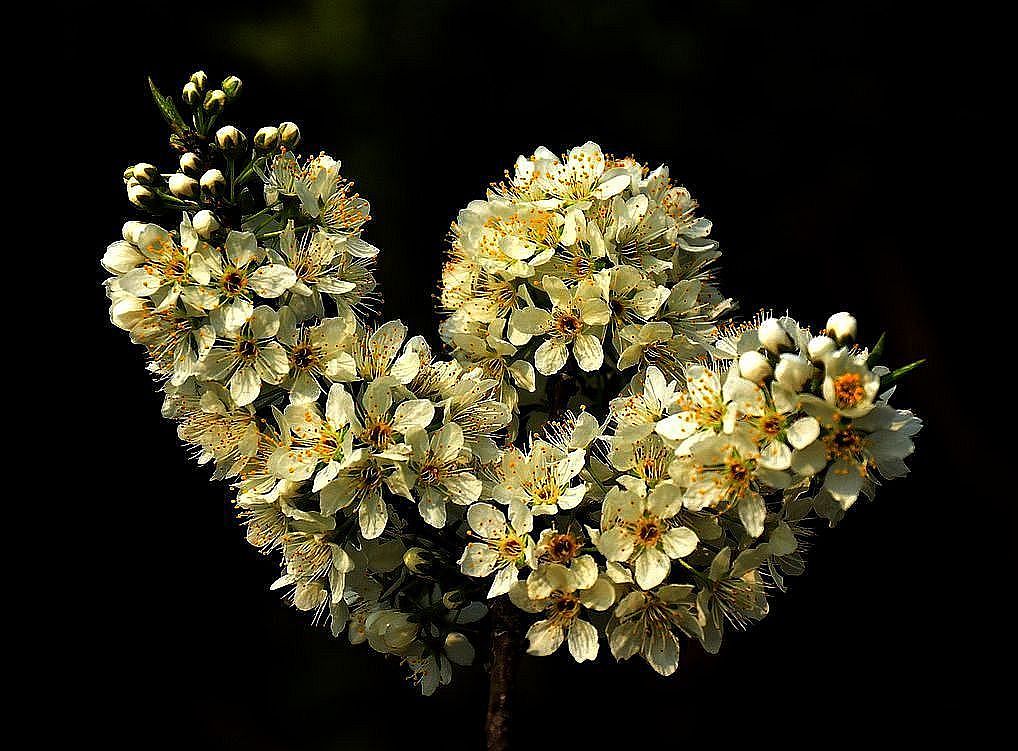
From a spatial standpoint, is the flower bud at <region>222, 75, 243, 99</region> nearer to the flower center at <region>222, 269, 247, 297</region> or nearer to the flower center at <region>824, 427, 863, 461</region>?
the flower center at <region>222, 269, 247, 297</region>

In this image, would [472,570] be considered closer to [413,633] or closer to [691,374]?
[413,633]

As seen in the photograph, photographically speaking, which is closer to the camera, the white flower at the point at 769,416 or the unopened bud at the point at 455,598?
the white flower at the point at 769,416

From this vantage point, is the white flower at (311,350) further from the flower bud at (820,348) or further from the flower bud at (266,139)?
the flower bud at (820,348)

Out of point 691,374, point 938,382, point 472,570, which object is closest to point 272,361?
point 472,570

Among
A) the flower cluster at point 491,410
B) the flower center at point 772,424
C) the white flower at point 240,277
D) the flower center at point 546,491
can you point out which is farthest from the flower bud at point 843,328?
the white flower at point 240,277

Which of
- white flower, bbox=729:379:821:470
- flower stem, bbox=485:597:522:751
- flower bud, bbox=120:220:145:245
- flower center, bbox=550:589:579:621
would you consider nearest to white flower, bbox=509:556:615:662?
flower center, bbox=550:589:579:621

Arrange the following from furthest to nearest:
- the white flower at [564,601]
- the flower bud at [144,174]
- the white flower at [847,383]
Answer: the flower bud at [144,174] < the white flower at [564,601] < the white flower at [847,383]
